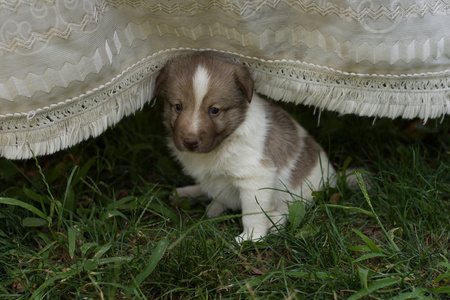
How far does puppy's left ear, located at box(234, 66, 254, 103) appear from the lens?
281 centimetres

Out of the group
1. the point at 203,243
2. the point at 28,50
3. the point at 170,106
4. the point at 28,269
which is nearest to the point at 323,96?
the point at 170,106

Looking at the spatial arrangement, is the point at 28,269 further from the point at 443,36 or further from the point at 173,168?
the point at 443,36

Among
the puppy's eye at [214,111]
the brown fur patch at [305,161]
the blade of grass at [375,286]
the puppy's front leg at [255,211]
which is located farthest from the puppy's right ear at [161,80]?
the blade of grass at [375,286]

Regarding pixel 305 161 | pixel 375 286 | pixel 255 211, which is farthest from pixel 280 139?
pixel 375 286

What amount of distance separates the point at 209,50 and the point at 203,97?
365mm

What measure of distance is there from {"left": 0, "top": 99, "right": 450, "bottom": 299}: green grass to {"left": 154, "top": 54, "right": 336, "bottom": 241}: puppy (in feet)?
0.63

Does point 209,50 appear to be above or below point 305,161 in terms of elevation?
above

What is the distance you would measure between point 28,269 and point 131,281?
604mm

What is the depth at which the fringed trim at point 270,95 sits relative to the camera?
264 cm

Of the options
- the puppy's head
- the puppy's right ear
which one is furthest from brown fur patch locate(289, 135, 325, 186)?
the puppy's right ear

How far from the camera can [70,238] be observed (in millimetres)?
2615

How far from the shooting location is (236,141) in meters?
2.98

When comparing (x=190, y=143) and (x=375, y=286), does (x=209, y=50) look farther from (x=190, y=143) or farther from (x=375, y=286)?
(x=375, y=286)

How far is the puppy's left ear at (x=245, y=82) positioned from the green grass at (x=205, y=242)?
0.75 metres
